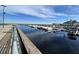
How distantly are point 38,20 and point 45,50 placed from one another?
0.68 m

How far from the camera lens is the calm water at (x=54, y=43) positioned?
387cm

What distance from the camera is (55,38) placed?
406 centimetres

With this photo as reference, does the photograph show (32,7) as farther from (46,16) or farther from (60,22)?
(60,22)

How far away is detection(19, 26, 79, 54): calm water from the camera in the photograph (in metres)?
3.87

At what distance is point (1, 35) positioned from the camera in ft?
14.3

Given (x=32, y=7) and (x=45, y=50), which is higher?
(x=32, y=7)

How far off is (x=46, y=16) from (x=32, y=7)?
1.28 feet

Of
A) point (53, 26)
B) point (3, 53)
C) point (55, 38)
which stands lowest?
point (3, 53)

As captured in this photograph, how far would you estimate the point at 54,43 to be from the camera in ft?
13.1

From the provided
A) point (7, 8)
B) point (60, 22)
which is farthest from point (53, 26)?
point (7, 8)
